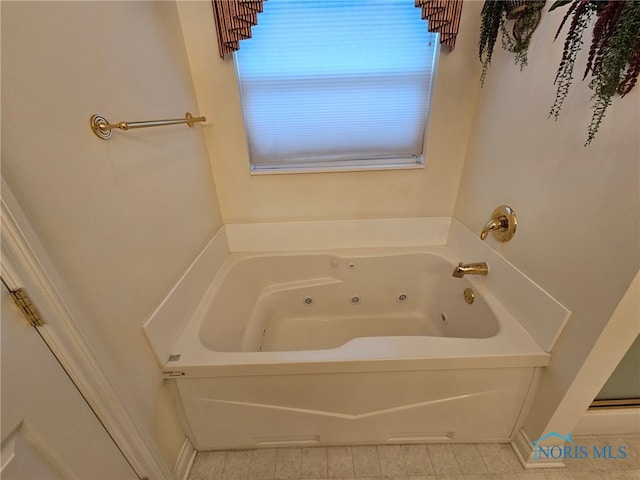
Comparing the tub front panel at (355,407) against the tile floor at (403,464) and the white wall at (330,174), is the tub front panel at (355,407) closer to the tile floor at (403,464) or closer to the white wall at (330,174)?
the tile floor at (403,464)

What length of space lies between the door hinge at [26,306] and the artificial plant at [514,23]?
1.71m

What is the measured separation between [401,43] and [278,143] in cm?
84

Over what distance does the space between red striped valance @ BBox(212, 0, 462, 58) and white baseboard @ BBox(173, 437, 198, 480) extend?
1.86 m

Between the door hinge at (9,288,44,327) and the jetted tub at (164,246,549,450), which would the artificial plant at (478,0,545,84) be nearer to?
the jetted tub at (164,246,549,450)

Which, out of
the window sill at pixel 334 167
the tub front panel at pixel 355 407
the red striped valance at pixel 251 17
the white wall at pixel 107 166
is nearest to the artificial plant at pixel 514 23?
the red striped valance at pixel 251 17

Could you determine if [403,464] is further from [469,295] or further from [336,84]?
[336,84]

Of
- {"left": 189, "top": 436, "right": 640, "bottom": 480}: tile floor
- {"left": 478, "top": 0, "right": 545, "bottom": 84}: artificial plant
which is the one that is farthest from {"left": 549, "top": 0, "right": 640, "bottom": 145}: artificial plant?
{"left": 189, "top": 436, "right": 640, "bottom": 480}: tile floor

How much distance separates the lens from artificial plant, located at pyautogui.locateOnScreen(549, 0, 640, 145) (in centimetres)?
62

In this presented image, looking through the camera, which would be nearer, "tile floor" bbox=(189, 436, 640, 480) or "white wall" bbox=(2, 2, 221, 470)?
"white wall" bbox=(2, 2, 221, 470)

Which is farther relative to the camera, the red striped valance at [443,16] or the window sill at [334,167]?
the window sill at [334,167]

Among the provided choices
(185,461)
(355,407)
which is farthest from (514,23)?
(185,461)

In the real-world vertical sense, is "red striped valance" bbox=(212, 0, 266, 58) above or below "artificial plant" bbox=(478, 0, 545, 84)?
above

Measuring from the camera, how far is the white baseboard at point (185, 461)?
1.07 m

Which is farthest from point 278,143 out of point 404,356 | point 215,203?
point 404,356
